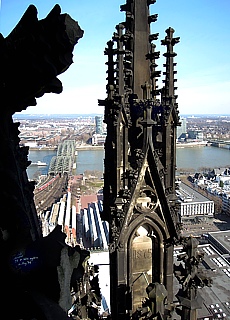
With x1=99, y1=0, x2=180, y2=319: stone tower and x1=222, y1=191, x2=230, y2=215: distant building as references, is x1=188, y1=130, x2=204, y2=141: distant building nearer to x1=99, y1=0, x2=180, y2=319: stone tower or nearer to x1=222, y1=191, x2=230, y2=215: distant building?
x1=222, y1=191, x2=230, y2=215: distant building

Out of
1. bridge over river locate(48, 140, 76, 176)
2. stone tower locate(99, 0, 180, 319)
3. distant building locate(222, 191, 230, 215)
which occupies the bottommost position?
→ distant building locate(222, 191, 230, 215)

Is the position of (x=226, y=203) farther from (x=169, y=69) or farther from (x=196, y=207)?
(x=169, y=69)

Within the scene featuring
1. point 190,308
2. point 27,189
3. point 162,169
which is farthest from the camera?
point 162,169

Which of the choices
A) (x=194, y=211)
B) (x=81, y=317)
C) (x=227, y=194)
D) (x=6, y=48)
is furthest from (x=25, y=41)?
(x=227, y=194)

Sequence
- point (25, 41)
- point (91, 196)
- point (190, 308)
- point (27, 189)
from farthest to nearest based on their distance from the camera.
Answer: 1. point (91, 196)
2. point (190, 308)
3. point (27, 189)
4. point (25, 41)

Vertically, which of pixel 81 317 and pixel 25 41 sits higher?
pixel 25 41

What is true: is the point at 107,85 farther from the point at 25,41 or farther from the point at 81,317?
the point at 25,41

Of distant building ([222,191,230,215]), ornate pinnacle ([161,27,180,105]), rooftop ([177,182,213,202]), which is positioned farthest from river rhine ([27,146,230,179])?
ornate pinnacle ([161,27,180,105])

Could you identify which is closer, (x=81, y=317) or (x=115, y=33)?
(x=81, y=317)
